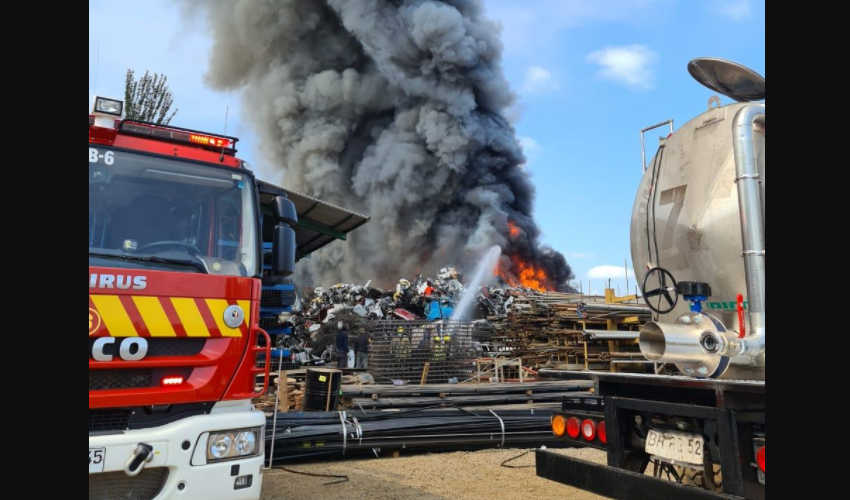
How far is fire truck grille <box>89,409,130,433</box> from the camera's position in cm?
325

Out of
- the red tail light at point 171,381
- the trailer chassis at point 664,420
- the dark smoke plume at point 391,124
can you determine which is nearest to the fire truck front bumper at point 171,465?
the red tail light at point 171,381

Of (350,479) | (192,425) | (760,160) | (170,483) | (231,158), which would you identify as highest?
(231,158)

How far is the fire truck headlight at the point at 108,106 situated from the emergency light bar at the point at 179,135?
9cm

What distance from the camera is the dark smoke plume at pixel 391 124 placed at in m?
39.2

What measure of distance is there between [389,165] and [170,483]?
123ft

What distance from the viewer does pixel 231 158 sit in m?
4.45

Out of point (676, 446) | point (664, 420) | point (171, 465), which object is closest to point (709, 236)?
point (664, 420)

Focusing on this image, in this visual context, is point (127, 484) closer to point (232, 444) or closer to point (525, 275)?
point (232, 444)

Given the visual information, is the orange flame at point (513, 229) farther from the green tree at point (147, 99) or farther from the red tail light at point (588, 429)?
the red tail light at point (588, 429)

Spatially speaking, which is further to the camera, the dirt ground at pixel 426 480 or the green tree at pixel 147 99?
the green tree at pixel 147 99

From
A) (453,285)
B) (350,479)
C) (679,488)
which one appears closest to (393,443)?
(350,479)

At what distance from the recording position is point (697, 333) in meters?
3.38

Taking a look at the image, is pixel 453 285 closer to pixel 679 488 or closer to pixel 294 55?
pixel 679 488

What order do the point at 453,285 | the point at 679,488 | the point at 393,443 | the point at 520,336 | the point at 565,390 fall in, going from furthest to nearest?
the point at 453,285, the point at 520,336, the point at 565,390, the point at 393,443, the point at 679,488
